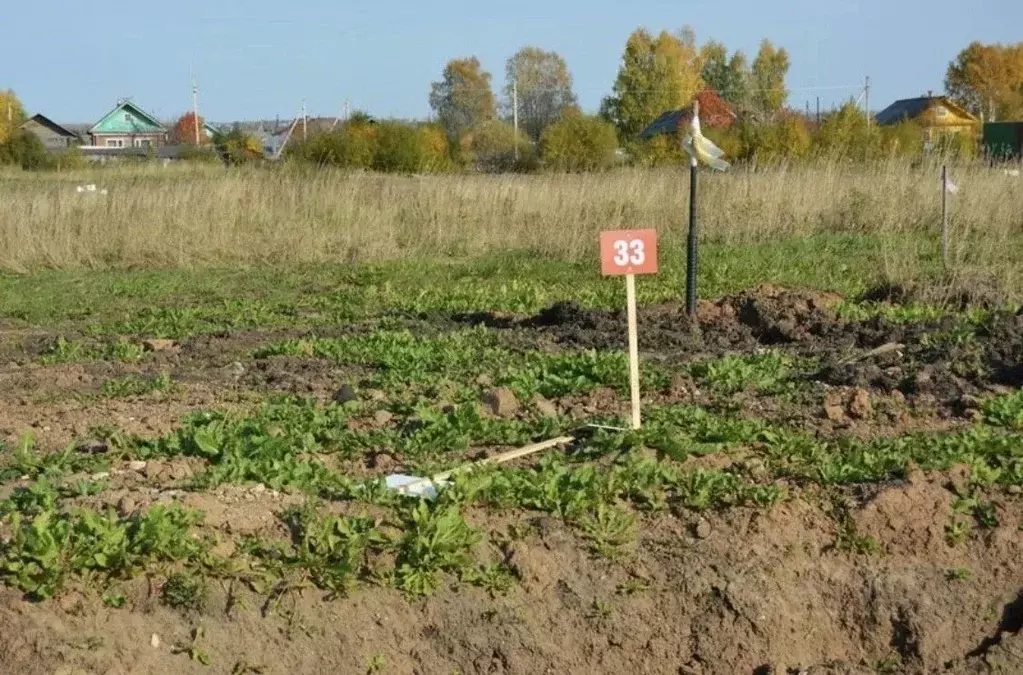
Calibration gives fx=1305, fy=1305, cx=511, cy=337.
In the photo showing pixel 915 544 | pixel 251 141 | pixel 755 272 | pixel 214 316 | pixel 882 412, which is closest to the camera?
pixel 915 544

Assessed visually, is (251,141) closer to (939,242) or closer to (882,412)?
(939,242)

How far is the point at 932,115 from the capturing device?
4847 centimetres

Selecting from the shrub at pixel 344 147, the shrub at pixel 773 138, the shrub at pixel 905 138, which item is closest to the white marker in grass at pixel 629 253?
the shrub at pixel 905 138

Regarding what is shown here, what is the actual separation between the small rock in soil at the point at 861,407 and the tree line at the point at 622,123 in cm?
1462

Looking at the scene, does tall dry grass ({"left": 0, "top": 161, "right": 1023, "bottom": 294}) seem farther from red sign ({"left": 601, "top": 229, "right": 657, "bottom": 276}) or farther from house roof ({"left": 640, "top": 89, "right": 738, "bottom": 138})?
house roof ({"left": 640, "top": 89, "right": 738, "bottom": 138})

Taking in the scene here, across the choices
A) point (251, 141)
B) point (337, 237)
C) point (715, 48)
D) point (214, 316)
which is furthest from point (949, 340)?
point (715, 48)

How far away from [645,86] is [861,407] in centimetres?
5527

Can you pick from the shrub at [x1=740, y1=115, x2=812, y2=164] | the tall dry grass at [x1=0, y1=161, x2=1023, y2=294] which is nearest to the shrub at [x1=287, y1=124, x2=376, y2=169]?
the shrub at [x1=740, y1=115, x2=812, y2=164]

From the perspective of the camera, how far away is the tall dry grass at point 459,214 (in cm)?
1669

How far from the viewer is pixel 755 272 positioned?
1353cm

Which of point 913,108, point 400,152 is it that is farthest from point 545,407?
point 913,108

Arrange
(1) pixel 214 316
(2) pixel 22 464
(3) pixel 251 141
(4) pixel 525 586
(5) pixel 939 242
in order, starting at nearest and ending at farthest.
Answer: (4) pixel 525 586 → (2) pixel 22 464 → (1) pixel 214 316 → (5) pixel 939 242 → (3) pixel 251 141

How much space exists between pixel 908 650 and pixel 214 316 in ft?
25.4

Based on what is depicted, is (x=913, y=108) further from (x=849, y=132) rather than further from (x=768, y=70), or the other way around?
(x=849, y=132)
